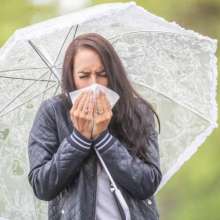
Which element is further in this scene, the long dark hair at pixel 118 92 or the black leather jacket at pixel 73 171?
the long dark hair at pixel 118 92

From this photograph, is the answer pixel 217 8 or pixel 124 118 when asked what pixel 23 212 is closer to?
pixel 124 118

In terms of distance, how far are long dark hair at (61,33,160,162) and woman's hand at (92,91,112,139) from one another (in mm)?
166

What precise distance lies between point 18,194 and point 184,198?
1.43 meters

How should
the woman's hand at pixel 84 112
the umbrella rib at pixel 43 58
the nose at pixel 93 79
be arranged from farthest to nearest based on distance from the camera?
the umbrella rib at pixel 43 58 < the nose at pixel 93 79 < the woman's hand at pixel 84 112

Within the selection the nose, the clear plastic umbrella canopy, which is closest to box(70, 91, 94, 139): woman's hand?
the nose

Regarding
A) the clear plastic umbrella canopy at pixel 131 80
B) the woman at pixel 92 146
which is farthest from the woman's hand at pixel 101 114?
the clear plastic umbrella canopy at pixel 131 80

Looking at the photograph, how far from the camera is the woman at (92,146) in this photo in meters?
1.77

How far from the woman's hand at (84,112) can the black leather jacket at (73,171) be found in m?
0.05

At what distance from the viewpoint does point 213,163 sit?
3480 mm

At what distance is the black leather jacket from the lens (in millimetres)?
1785

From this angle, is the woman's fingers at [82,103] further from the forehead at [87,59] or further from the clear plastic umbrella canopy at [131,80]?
the clear plastic umbrella canopy at [131,80]

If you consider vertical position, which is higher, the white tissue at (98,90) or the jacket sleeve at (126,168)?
the white tissue at (98,90)

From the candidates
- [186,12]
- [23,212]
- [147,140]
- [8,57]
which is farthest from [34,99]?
[186,12]

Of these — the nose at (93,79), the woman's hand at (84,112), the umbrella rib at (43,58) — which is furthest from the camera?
the umbrella rib at (43,58)
